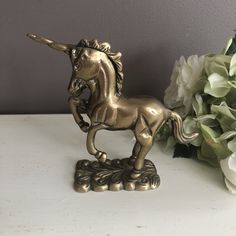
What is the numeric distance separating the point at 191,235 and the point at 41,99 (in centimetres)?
48

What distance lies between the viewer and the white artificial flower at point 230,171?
0.58m

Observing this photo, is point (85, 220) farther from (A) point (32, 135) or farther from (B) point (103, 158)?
(A) point (32, 135)

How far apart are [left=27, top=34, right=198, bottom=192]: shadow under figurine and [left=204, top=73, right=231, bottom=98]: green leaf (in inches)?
3.5

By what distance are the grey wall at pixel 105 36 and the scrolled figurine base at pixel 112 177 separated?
25 cm

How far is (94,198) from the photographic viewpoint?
577 millimetres

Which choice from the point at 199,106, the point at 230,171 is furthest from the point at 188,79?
the point at 230,171

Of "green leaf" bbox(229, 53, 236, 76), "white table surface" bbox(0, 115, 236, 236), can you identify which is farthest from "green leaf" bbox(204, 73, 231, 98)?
"white table surface" bbox(0, 115, 236, 236)

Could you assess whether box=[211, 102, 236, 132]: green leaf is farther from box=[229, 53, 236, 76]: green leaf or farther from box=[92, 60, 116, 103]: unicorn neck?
box=[92, 60, 116, 103]: unicorn neck

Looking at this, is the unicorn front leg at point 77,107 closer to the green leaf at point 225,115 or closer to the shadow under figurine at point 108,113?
the shadow under figurine at point 108,113

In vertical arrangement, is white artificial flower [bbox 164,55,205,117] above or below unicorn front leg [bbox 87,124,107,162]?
above

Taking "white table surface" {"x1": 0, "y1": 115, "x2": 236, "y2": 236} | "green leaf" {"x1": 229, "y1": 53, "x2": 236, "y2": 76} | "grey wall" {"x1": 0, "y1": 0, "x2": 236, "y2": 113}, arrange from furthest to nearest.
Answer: "grey wall" {"x1": 0, "y1": 0, "x2": 236, "y2": 113} → "green leaf" {"x1": 229, "y1": 53, "x2": 236, "y2": 76} → "white table surface" {"x1": 0, "y1": 115, "x2": 236, "y2": 236}

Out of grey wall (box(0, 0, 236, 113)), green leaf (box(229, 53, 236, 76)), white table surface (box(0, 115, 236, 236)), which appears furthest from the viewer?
grey wall (box(0, 0, 236, 113))

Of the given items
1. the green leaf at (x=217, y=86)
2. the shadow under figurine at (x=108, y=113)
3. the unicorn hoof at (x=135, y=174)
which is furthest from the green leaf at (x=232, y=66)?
the unicorn hoof at (x=135, y=174)

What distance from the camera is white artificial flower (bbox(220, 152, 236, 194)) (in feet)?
1.92
